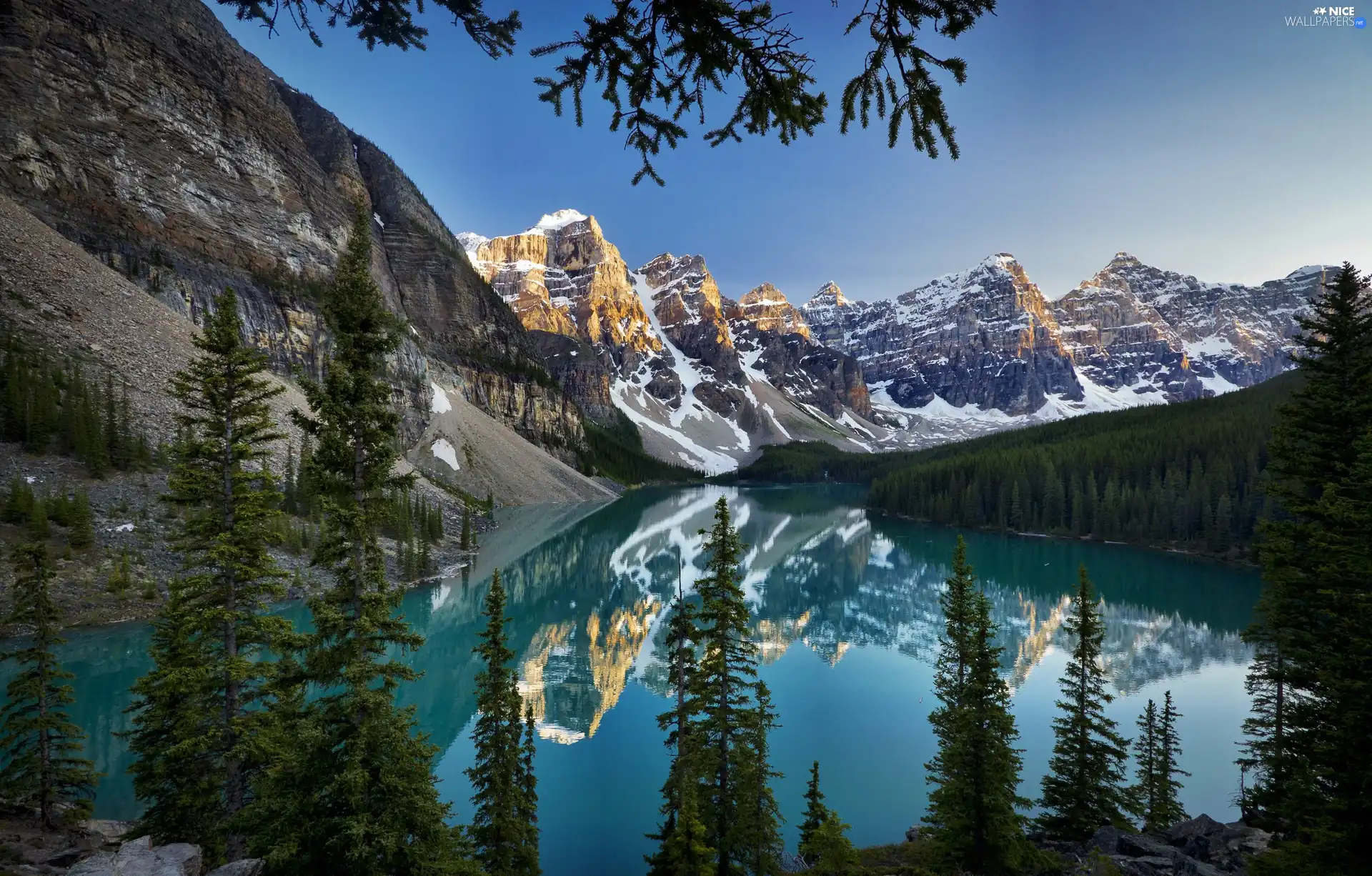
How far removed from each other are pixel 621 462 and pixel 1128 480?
114038 mm

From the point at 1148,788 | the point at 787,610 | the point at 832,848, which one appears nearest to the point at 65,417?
the point at 787,610

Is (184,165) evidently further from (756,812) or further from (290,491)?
(756,812)

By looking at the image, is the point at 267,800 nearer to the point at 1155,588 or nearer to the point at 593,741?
the point at 593,741

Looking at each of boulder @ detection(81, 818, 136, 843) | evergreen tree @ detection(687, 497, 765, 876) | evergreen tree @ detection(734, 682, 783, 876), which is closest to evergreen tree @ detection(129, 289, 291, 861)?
boulder @ detection(81, 818, 136, 843)

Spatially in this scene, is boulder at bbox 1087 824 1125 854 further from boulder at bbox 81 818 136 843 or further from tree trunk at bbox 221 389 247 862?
boulder at bbox 81 818 136 843

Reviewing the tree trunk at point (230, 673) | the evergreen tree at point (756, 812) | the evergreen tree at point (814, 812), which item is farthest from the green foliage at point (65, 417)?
the evergreen tree at point (814, 812)

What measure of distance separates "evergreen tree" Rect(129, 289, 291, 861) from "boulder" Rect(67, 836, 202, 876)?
3055 millimetres

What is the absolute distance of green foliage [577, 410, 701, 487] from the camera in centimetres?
14700

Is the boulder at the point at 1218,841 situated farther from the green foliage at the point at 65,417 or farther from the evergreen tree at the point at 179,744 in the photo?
the green foliage at the point at 65,417

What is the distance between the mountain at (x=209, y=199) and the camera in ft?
199

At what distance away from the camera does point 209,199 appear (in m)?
77.2

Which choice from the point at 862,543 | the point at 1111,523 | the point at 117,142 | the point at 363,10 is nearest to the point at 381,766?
the point at 363,10

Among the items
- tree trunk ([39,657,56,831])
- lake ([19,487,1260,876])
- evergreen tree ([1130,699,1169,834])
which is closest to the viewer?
tree trunk ([39,657,56,831])

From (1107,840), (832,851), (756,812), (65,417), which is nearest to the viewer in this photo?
(832,851)
